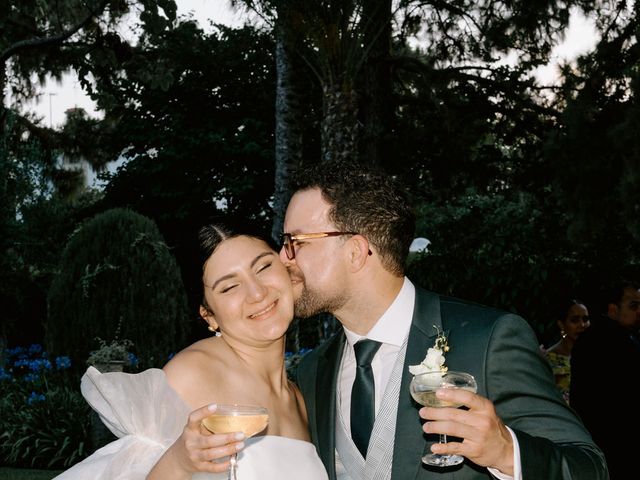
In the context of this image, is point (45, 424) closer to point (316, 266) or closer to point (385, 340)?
point (316, 266)

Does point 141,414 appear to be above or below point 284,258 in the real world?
below

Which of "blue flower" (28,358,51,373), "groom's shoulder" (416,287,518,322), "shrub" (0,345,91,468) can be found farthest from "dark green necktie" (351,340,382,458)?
"blue flower" (28,358,51,373)

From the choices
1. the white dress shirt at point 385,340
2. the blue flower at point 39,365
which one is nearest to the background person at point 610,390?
the white dress shirt at point 385,340

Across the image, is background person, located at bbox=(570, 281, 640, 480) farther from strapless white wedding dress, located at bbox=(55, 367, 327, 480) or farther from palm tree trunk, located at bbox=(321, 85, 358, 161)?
palm tree trunk, located at bbox=(321, 85, 358, 161)

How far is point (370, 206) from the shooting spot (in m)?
3.57

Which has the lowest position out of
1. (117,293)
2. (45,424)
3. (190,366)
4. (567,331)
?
(45,424)

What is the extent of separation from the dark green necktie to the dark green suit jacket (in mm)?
204

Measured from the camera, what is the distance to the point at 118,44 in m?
8.49

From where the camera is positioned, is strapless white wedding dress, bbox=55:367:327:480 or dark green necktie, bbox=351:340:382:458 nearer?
strapless white wedding dress, bbox=55:367:327:480

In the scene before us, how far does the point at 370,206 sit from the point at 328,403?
3.05 feet

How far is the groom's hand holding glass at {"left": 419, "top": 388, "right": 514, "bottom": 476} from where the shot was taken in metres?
2.27

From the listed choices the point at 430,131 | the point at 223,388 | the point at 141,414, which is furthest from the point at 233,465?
the point at 430,131

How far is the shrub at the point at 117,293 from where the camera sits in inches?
458

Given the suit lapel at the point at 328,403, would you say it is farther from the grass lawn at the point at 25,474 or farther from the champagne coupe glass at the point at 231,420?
the grass lawn at the point at 25,474
